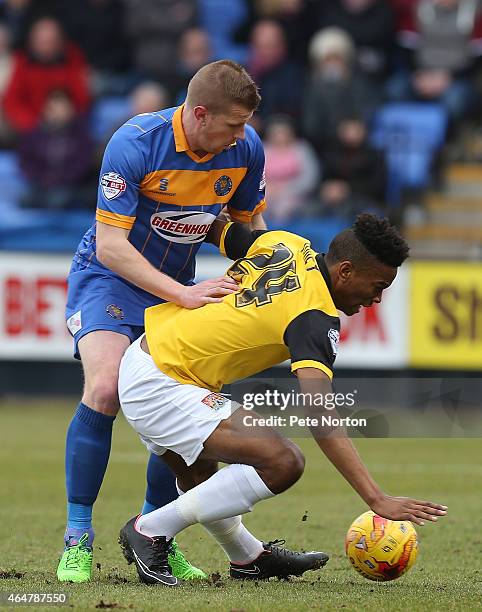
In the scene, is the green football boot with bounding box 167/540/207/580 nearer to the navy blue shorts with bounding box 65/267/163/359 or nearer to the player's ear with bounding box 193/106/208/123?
the navy blue shorts with bounding box 65/267/163/359

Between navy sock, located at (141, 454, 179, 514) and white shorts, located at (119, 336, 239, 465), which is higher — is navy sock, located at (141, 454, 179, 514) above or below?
below

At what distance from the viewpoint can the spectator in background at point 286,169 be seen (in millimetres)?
13742

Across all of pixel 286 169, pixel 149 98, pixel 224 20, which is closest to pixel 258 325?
pixel 286 169

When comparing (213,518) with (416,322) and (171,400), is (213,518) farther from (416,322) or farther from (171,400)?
(416,322)

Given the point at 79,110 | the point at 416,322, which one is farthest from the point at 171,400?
the point at 79,110

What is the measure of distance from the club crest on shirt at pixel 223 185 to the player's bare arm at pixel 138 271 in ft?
1.78

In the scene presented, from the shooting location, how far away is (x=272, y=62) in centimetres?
1511

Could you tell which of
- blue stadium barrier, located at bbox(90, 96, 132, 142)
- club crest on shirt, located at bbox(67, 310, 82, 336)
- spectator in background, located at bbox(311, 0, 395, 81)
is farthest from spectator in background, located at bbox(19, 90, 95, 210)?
club crest on shirt, located at bbox(67, 310, 82, 336)

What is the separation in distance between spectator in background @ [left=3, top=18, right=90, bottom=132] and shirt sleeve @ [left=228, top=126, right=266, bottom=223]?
29.3 ft

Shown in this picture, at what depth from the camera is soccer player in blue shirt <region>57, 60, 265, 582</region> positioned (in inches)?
221

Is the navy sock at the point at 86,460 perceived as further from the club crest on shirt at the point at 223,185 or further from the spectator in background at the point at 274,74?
the spectator in background at the point at 274,74

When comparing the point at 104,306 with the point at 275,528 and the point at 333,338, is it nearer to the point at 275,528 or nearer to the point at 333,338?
the point at 333,338

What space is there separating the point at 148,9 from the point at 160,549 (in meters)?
10.9

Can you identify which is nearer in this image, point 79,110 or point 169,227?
point 169,227
